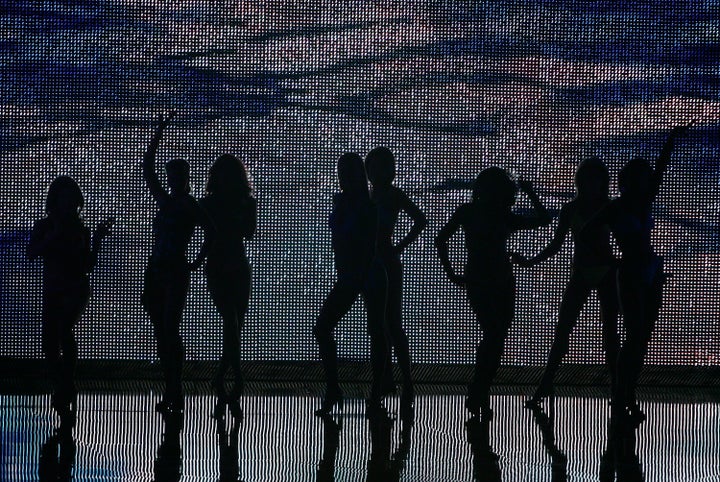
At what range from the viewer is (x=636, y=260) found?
245 inches

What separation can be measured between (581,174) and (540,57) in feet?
6.17

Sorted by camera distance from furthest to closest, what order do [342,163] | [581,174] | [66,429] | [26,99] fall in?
[26,99] → [581,174] → [342,163] → [66,429]

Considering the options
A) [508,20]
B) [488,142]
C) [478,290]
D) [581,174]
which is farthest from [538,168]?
[478,290]

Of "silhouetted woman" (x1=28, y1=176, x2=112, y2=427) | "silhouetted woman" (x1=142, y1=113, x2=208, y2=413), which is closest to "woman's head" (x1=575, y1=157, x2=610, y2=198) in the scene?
"silhouetted woman" (x1=142, y1=113, x2=208, y2=413)

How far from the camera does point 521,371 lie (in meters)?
8.71

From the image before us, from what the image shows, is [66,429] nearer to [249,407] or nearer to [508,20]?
[249,407]

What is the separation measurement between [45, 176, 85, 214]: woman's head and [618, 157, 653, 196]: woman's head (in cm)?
273

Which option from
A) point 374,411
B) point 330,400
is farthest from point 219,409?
point 374,411

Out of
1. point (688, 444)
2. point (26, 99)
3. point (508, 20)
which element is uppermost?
point (508, 20)

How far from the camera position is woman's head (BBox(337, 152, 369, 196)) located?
6434mm

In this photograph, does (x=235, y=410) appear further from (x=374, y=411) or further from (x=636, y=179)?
(x=636, y=179)

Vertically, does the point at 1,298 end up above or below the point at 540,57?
below

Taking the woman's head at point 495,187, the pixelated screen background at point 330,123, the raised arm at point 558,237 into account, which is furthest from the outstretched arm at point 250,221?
the pixelated screen background at point 330,123

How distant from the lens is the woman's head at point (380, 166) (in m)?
6.87
